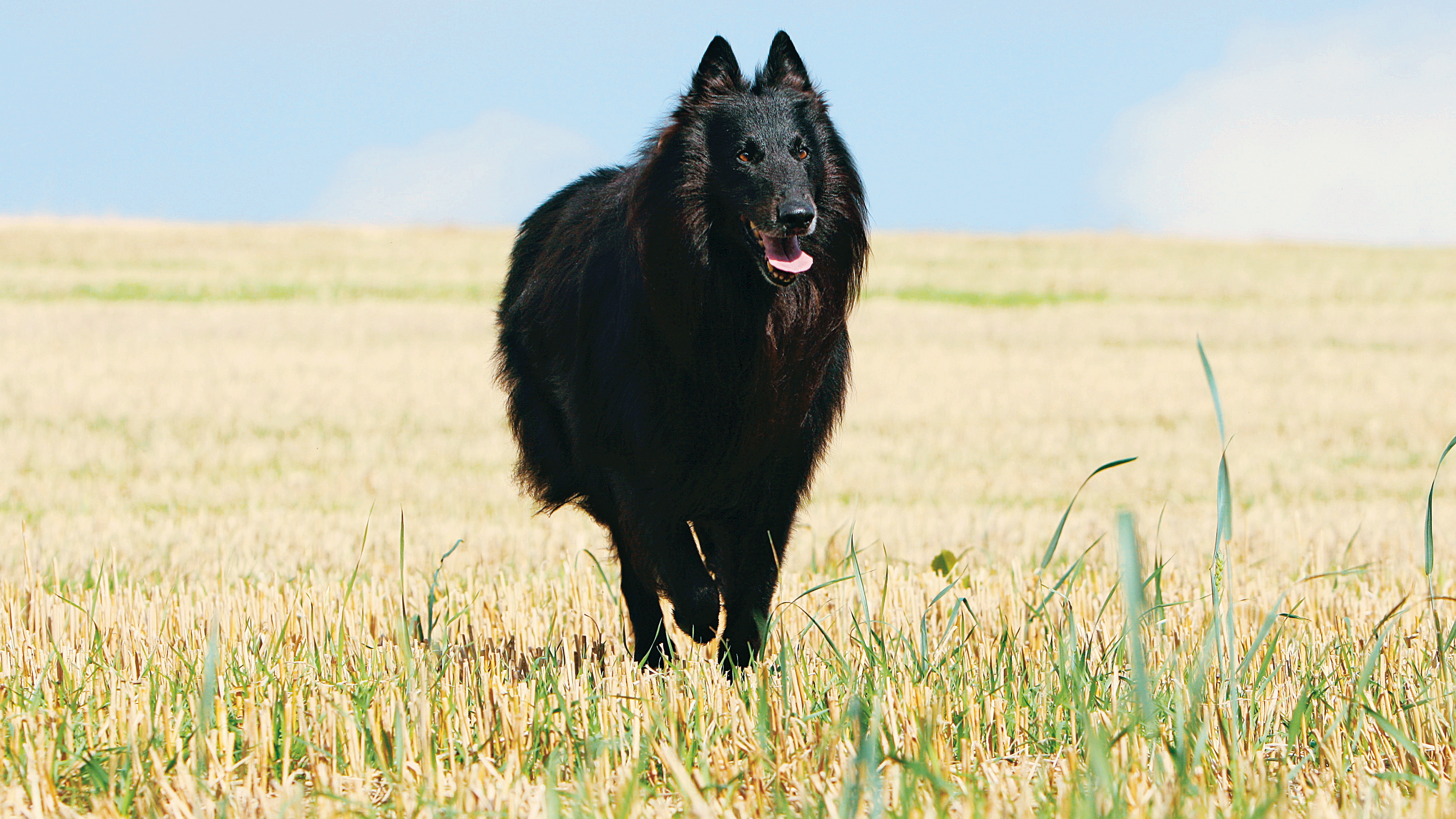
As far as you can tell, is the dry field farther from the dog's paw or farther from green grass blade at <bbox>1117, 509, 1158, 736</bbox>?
the dog's paw

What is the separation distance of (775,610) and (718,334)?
103 cm

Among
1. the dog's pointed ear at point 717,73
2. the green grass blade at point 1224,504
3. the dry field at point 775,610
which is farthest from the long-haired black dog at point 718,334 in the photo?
the green grass blade at point 1224,504

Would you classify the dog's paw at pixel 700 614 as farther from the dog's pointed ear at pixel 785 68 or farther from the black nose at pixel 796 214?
the dog's pointed ear at pixel 785 68

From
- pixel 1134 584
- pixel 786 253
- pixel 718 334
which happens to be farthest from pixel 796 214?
pixel 1134 584

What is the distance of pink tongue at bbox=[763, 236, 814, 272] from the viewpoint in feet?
11.1

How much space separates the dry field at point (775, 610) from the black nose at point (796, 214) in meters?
1.01

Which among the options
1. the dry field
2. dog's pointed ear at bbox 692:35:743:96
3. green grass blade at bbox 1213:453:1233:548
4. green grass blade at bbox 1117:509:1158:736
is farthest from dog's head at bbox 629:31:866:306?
green grass blade at bbox 1117:509:1158:736

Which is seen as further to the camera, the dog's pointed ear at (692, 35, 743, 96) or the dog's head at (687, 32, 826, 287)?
the dog's pointed ear at (692, 35, 743, 96)

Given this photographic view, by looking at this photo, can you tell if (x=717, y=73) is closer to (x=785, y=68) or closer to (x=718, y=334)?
(x=785, y=68)

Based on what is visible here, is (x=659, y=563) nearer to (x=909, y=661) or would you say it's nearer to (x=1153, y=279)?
(x=909, y=661)

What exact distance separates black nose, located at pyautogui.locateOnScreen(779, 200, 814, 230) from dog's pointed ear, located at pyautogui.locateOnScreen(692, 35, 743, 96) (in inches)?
23.7

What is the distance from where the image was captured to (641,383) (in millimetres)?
3701

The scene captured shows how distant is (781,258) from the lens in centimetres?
342

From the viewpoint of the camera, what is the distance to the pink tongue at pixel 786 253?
3.40 m
